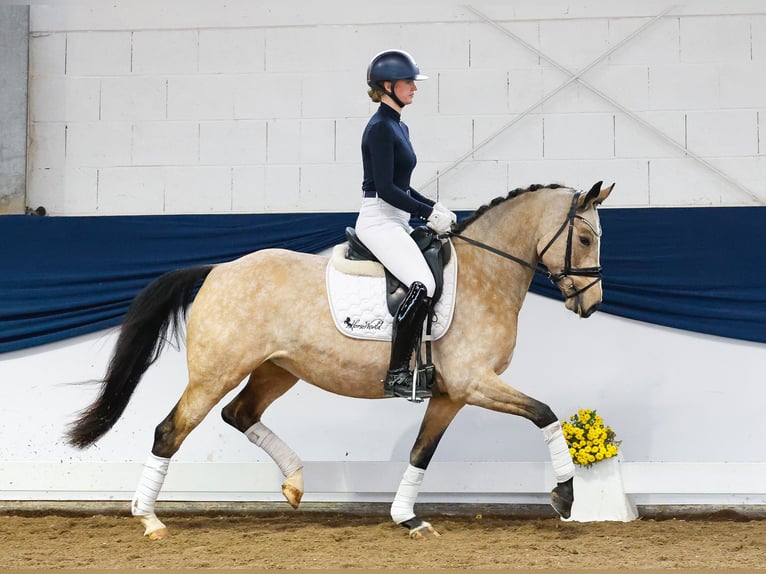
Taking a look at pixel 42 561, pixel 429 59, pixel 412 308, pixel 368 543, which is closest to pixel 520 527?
pixel 368 543

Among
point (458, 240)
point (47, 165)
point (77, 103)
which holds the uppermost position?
point (77, 103)

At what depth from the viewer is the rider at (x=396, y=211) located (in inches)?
185

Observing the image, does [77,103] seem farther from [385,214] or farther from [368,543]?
[368,543]

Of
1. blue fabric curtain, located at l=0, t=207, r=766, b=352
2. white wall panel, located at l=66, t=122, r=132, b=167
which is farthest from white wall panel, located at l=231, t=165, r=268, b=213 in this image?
white wall panel, located at l=66, t=122, r=132, b=167

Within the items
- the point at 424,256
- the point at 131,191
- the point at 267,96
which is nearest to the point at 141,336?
the point at 424,256

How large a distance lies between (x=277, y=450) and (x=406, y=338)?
3.58ft

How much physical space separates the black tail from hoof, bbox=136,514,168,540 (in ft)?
1.84

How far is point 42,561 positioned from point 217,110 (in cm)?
351

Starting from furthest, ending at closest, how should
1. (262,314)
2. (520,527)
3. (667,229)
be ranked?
(667,229), (520,527), (262,314)

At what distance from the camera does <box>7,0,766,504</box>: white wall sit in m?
6.13

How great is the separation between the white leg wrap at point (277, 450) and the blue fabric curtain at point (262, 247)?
5.03 feet

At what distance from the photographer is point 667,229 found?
6.21 metres

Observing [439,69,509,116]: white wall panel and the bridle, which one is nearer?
the bridle

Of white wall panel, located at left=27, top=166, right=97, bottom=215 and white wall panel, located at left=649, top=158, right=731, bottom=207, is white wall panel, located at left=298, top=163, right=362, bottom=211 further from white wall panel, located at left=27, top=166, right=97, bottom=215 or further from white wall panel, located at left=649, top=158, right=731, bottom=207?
white wall panel, located at left=649, top=158, right=731, bottom=207
